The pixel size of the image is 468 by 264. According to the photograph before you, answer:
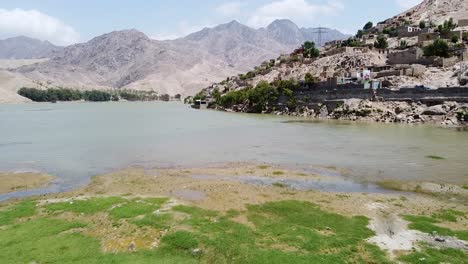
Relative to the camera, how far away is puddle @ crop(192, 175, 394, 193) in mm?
25920

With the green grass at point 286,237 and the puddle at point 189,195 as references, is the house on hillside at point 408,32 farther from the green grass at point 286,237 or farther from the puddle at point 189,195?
the green grass at point 286,237

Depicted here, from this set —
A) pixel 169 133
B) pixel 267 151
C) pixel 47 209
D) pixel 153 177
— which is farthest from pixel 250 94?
pixel 47 209

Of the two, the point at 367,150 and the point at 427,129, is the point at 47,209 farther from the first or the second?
the point at 427,129

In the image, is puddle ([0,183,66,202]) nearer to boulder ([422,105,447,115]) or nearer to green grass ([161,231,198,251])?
green grass ([161,231,198,251])

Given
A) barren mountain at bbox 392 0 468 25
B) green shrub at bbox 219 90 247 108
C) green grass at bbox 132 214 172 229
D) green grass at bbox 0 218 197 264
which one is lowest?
green grass at bbox 0 218 197 264

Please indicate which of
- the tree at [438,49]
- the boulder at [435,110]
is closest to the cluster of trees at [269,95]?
the tree at [438,49]

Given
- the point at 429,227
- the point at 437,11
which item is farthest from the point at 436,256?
the point at 437,11

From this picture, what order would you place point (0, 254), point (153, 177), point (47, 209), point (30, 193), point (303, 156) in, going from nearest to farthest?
point (0, 254) < point (47, 209) < point (30, 193) < point (153, 177) < point (303, 156)

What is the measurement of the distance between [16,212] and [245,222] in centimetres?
1109

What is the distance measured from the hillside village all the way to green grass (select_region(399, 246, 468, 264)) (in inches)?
2145

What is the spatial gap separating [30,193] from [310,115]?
7140cm

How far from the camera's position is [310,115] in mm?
90375

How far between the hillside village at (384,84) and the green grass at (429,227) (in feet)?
166

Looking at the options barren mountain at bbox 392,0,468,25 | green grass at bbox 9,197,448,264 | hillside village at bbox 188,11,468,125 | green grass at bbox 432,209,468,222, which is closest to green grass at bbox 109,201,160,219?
green grass at bbox 9,197,448,264
